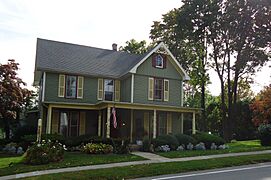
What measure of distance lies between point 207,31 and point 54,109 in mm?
19261

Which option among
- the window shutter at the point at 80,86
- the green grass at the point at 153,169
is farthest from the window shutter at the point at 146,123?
the green grass at the point at 153,169

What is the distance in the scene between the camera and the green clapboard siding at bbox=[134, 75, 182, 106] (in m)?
24.4

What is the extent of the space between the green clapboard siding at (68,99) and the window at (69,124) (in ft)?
3.85

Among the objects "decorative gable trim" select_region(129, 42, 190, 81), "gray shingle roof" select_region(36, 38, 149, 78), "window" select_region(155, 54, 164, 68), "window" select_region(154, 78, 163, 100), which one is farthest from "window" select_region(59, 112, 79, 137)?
"window" select_region(155, 54, 164, 68)

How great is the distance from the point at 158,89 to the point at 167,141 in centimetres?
619

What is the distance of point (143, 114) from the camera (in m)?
25.2

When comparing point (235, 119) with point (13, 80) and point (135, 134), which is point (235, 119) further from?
point (13, 80)

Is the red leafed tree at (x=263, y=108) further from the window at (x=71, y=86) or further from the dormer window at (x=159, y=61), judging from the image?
the window at (x=71, y=86)

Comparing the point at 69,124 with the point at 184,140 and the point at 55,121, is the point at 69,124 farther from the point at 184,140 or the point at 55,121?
the point at 184,140

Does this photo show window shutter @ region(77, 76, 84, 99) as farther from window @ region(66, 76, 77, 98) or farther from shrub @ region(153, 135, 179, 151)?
shrub @ region(153, 135, 179, 151)

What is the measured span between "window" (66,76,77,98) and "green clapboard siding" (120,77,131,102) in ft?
12.9

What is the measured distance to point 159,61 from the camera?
83.9 ft

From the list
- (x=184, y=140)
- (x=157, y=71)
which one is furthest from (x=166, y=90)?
(x=184, y=140)

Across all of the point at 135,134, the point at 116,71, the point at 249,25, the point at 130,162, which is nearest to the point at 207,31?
the point at 249,25
